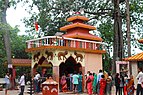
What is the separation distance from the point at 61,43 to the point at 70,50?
1061 millimetres

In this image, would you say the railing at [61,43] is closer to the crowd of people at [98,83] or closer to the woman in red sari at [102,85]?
the crowd of people at [98,83]

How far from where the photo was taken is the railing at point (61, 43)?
797 inches

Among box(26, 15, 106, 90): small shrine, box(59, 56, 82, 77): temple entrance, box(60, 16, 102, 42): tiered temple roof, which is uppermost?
box(60, 16, 102, 42): tiered temple roof

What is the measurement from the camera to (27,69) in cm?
3812

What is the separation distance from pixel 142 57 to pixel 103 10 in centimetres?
937

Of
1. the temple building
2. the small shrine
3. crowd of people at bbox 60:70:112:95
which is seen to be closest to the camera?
crowd of people at bbox 60:70:112:95

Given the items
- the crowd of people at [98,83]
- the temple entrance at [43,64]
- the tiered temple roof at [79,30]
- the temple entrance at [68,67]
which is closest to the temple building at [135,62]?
the crowd of people at [98,83]

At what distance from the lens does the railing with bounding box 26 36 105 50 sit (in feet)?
66.4

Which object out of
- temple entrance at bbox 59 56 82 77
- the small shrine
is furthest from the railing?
temple entrance at bbox 59 56 82 77

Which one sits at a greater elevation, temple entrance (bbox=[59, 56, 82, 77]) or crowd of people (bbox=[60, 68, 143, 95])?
temple entrance (bbox=[59, 56, 82, 77])

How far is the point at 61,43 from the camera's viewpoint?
20.7 m

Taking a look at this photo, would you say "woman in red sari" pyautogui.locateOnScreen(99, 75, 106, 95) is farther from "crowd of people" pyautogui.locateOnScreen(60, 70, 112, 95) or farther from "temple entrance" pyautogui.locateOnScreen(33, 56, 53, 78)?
"temple entrance" pyautogui.locateOnScreen(33, 56, 53, 78)

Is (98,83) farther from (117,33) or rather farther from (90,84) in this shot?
(117,33)

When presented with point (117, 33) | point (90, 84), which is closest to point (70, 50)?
point (90, 84)
